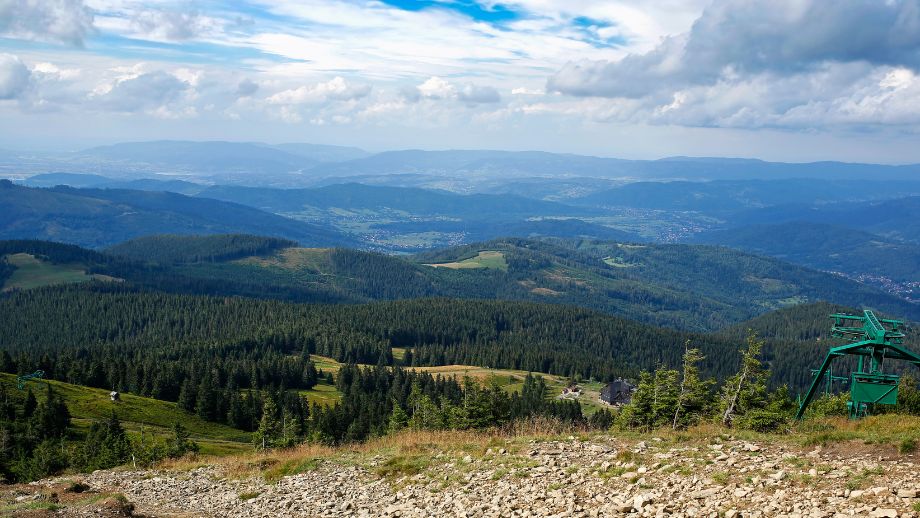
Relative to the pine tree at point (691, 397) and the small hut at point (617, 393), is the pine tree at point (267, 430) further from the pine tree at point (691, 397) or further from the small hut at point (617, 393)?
the small hut at point (617, 393)

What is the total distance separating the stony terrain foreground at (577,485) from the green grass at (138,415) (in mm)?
51663

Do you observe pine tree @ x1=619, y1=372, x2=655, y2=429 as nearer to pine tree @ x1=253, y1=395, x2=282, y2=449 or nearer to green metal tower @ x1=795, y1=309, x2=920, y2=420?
green metal tower @ x1=795, y1=309, x2=920, y2=420

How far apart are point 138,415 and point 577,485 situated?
82608mm

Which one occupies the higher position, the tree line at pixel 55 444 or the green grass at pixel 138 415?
the tree line at pixel 55 444

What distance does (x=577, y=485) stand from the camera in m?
18.8

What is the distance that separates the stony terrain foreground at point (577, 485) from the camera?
15.2 meters

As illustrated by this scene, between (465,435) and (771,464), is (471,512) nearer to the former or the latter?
(771,464)

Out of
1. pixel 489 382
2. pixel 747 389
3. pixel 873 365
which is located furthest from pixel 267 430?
pixel 489 382

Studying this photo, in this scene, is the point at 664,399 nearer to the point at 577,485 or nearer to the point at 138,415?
the point at 577,485

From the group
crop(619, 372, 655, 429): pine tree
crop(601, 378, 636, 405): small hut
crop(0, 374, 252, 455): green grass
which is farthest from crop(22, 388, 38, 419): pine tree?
crop(601, 378, 636, 405): small hut

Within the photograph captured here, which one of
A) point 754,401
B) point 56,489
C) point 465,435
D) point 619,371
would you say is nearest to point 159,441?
point 56,489

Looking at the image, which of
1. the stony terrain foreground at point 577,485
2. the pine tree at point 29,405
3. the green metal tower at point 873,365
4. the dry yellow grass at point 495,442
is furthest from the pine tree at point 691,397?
the pine tree at point 29,405

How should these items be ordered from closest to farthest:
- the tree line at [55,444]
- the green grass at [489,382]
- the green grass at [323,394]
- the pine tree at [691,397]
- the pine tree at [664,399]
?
1. the pine tree at [691,397]
2. the pine tree at [664,399]
3. the tree line at [55,444]
4. the green grass at [323,394]
5. the green grass at [489,382]

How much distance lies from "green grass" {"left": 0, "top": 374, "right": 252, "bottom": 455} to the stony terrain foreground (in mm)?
51663
